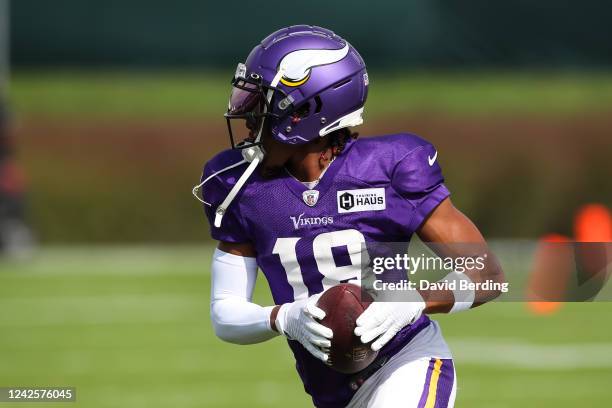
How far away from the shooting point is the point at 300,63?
421 centimetres

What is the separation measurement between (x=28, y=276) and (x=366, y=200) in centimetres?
974

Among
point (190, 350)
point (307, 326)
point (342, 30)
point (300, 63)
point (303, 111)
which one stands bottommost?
point (190, 350)

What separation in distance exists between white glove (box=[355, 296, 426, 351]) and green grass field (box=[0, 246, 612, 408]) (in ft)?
11.8

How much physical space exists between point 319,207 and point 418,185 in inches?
12.5

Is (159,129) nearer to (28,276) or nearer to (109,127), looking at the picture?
(109,127)

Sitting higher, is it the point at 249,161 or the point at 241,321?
the point at 249,161

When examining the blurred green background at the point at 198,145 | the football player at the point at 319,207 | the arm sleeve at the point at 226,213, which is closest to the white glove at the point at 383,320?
the football player at the point at 319,207

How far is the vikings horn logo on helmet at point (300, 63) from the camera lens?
4.19 meters

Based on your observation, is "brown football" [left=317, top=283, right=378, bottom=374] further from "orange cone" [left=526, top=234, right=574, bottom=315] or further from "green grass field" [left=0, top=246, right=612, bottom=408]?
"green grass field" [left=0, top=246, right=612, bottom=408]

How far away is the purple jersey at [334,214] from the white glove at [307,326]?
200mm

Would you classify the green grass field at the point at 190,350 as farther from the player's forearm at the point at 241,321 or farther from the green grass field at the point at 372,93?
the green grass field at the point at 372,93

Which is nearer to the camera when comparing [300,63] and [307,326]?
[307,326]

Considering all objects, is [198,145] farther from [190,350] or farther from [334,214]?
[334,214]

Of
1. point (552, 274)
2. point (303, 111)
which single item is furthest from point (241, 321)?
point (552, 274)
